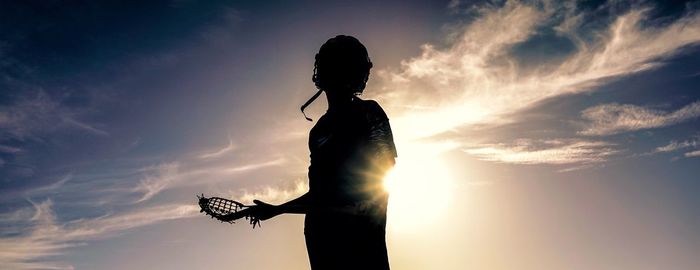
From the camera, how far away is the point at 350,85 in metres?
4.65

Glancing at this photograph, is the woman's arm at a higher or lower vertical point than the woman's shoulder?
lower

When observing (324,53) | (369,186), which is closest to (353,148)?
(369,186)

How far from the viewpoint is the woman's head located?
457cm

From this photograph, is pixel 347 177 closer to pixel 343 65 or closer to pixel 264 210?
pixel 264 210

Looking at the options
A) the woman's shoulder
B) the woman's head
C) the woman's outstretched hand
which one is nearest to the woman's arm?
the woman's outstretched hand

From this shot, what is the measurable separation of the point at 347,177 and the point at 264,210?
2.60 feet

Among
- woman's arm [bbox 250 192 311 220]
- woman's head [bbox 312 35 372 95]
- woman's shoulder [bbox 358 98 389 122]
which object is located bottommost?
woman's arm [bbox 250 192 311 220]

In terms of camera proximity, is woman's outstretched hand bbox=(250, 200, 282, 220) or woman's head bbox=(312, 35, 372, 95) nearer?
woman's outstretched hand bbox=(250, 200, 282, 220)

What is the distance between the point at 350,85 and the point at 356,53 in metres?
0.31

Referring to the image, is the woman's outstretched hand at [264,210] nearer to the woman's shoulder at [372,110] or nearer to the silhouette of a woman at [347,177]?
the silhouette of a woman at [347,177]

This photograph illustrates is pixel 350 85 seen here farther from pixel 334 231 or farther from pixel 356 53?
pixel 334 231

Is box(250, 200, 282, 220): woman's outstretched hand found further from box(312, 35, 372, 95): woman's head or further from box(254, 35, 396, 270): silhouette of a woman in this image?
box(312, 35, 372, 95): woman's head

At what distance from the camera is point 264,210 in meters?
4.28

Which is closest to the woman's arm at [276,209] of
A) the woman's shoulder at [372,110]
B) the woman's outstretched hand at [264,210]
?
the woman's outstretched hand at [264,210]
